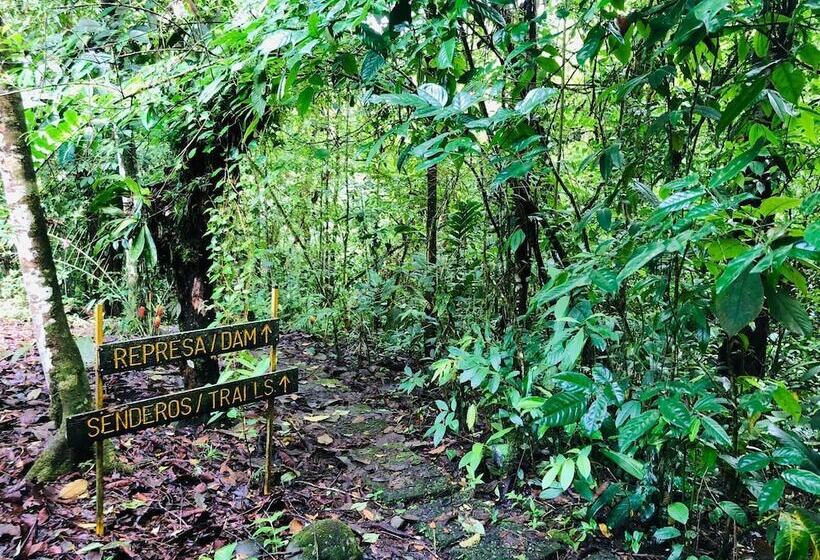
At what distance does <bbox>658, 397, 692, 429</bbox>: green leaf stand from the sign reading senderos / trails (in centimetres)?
215

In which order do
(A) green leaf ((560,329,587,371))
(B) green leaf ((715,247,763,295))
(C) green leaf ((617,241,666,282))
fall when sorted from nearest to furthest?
1. (B) green leaf ((715,247,763,295))
2. (C) green leaf ((617,241,666,282))
3. (A) green leaf ((560,329,587,371))

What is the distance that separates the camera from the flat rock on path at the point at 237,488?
8.59 feet

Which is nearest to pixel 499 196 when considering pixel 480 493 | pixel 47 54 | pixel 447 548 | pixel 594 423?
pixel 594 423

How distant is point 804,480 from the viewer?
191 cm

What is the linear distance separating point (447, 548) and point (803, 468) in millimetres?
1737

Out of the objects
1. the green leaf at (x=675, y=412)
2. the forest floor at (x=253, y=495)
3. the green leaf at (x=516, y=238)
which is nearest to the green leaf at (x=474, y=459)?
the forest floor at (x=253, y=495)

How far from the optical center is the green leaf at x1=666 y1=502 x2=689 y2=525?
8.19 ft

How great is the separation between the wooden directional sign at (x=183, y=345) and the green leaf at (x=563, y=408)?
6.12ft

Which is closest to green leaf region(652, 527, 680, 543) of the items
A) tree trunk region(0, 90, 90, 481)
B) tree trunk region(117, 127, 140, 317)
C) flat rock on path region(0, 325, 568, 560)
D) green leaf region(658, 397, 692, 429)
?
flat rock on path region(0, 325, 568, 560)

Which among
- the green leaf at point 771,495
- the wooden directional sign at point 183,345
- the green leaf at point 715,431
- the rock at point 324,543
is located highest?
the wooden directional sign at point 183,345

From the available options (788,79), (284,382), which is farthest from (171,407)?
(788,79)

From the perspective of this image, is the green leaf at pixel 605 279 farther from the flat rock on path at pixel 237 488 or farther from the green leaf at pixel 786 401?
the flat rock on path at pixel 237 488

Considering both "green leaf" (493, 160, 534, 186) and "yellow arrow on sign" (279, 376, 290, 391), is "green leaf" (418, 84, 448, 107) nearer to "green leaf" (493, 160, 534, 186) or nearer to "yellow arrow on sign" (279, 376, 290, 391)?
"green leaf" (493, 160, 534, 186)

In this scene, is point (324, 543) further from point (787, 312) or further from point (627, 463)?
point (787, 312)
